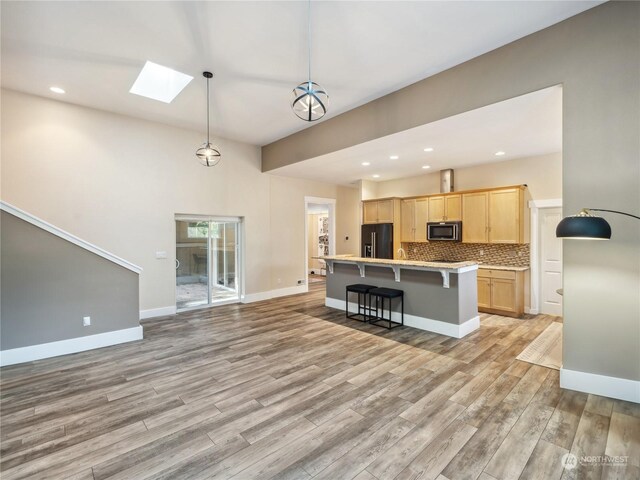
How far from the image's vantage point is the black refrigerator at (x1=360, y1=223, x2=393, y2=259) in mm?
7320

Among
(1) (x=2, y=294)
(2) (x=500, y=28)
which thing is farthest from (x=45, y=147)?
(2) (x=500, y=28)

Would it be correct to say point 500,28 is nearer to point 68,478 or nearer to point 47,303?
point 68,478

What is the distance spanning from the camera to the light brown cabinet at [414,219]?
23.0 ft

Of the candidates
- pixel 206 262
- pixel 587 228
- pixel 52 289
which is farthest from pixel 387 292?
pixel 52 289

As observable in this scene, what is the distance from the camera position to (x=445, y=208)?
666 centimetres

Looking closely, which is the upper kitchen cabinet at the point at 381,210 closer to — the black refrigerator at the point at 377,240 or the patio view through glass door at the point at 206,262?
the black refrigerator at the point at 377,240

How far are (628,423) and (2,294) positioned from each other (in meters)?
6.50

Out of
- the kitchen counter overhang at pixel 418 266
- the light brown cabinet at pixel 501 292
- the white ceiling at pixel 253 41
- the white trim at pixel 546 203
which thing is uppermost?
the white ceiling at pixel 253 41

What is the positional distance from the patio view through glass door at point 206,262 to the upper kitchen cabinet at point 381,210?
11.2 ft

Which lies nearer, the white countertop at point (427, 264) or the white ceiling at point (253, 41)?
the white ceiling at point (253, 41)

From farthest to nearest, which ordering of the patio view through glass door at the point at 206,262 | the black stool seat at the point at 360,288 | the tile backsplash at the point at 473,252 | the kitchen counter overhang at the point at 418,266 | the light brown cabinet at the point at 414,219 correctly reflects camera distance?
1. the light brown cabinet at the point at 414,219
2. the patio view through glass door at the point at 206,262
3. the tile backsplash at the point at 473,252
4. the black stool seat at the point at 360,288
5. the kitchen counter overhang at the point at 418,266

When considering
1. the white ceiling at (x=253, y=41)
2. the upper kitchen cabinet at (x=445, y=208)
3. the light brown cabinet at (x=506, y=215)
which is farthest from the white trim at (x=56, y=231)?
the light brown cabinet at (x=506, y=215)

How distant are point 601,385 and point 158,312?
6477mm

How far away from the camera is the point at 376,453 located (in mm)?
2070
